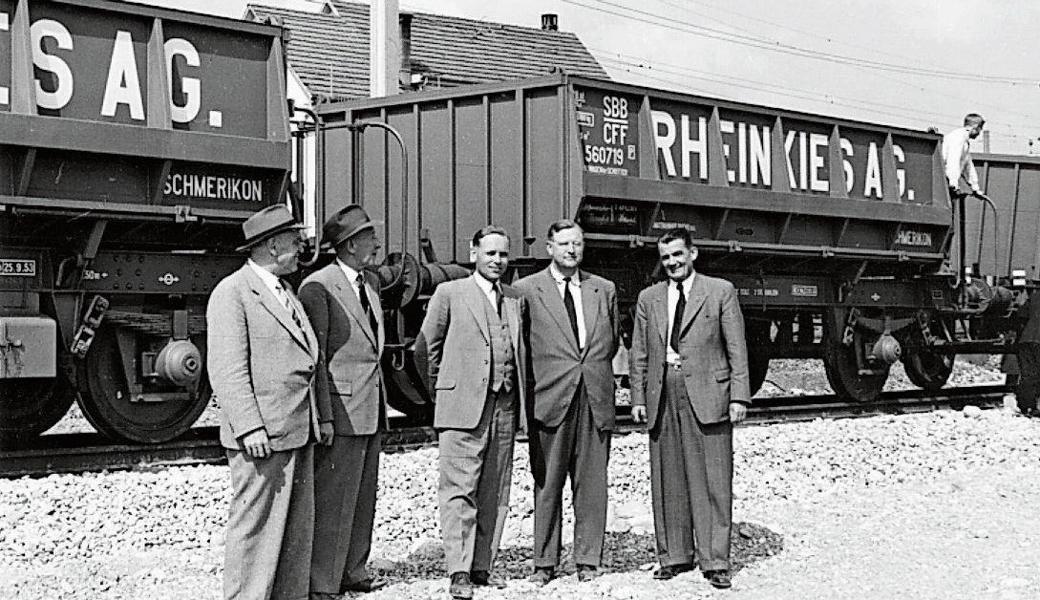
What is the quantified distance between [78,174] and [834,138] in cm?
821

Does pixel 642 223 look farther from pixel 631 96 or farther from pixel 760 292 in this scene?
Answer: pixel 760 292

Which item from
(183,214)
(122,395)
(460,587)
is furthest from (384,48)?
(460,587)

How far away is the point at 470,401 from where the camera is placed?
21.6 ft

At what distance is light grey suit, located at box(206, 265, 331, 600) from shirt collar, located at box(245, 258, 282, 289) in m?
0.03

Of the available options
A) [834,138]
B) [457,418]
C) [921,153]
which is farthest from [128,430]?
[921,153]

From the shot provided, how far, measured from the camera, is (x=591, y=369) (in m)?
6.93

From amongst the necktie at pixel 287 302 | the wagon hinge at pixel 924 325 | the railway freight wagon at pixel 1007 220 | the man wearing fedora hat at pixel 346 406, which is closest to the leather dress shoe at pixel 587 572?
the man wearing fedora hat at pixel 346 406

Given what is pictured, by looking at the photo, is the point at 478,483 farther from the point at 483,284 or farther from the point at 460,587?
the point at 483,284

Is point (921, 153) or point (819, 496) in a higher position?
point (921, 153)

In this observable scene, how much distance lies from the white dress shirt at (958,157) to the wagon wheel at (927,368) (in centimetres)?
226

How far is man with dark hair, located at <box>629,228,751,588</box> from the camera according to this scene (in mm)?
6973

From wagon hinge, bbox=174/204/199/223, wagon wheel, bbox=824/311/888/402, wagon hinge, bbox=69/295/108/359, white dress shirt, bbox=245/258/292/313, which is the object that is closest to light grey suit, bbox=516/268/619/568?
white dress shirt, bbox=245/258/292/313

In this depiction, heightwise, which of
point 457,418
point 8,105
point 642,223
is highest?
point 8,105

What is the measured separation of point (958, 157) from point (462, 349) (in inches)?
421
